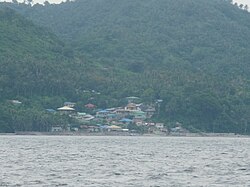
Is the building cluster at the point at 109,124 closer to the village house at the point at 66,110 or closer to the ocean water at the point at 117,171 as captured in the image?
the village house at the point at 66,110

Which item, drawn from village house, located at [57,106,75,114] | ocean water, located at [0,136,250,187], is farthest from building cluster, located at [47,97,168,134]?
ocean water, located at [0,136,250,187]

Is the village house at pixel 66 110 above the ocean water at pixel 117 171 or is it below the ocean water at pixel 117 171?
above

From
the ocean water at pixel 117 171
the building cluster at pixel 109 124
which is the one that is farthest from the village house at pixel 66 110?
the ocean water at pixel 117 171

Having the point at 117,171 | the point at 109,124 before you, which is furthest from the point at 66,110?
the point at 117,171

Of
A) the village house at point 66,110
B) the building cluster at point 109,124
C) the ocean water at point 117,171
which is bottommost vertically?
the ocean water at point 117,171

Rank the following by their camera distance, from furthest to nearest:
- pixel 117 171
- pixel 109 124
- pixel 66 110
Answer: pixel 109 124 < pixel 66 110 < pixel 117 171

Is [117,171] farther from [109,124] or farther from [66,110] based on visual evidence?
[109,124]

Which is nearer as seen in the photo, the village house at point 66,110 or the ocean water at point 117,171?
the ocean water at point 117,171

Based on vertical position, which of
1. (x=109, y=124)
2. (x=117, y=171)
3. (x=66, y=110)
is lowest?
(x=117, y=171)

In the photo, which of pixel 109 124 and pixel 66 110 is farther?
pixel 109 124

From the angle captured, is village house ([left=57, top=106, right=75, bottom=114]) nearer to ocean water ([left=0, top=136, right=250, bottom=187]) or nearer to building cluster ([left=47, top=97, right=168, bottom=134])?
building cluster ([left=47, top=97, right=168, bottom=134])

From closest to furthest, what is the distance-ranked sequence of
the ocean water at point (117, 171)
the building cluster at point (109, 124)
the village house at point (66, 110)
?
1. the ocean water at point (117, 171)
2. the building cluster at point (109, 124)
3. the village house at point (66, 110)

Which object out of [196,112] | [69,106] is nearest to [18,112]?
[69,106]

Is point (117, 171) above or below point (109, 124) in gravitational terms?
below
